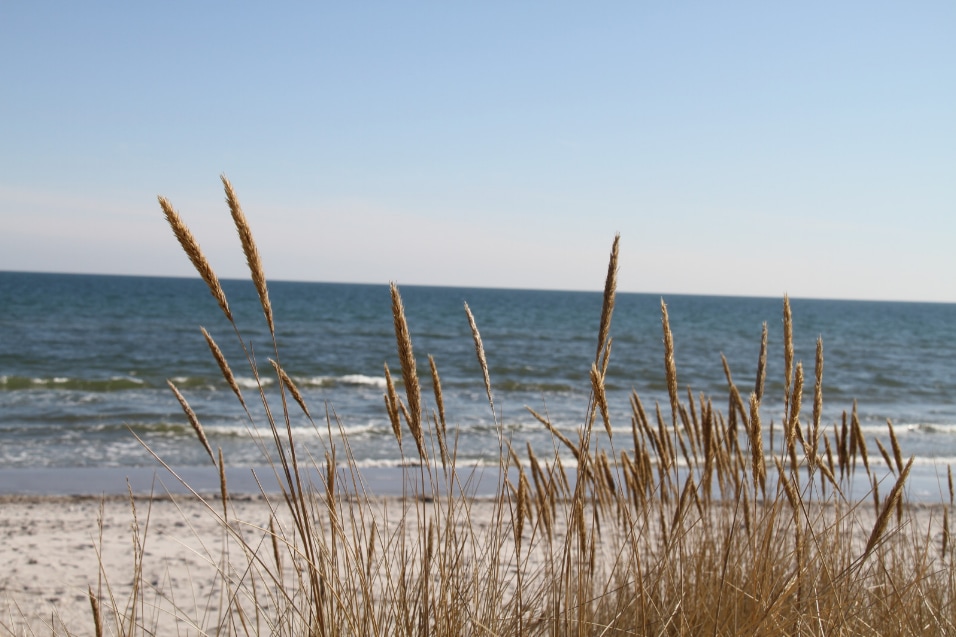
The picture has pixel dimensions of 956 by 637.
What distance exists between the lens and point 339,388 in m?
18.8

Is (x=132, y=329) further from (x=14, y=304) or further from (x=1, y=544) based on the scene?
(x=1, y=544)

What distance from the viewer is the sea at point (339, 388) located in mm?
10484

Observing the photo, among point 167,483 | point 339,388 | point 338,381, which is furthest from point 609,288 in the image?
point 338,381

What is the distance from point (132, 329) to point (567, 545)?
3364 centimetres

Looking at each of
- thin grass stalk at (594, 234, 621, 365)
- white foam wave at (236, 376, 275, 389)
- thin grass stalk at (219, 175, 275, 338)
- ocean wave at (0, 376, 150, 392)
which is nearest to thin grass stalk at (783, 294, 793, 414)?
thin grass stalk at (594, 234, 621, 365)

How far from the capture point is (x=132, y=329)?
108 ft

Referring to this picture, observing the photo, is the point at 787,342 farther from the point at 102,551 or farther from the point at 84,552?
the point at 84,552

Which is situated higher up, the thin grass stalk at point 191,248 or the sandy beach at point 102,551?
the thin grass stalk at point 191,248

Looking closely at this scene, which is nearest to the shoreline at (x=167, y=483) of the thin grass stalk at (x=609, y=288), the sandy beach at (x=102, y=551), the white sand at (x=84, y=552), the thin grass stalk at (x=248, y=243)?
the sandy beach at (x=102, y=551)

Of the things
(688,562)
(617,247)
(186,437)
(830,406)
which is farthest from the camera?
(830,406)

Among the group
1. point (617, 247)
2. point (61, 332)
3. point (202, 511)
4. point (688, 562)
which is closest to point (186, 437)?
point (202, 511)

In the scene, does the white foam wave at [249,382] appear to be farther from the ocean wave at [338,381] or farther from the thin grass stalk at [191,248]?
the thin grass stalk at [191,248]

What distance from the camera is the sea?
34.4 ft

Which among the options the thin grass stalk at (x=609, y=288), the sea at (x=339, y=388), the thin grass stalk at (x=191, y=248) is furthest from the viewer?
the sea at (x=339, y=388)
